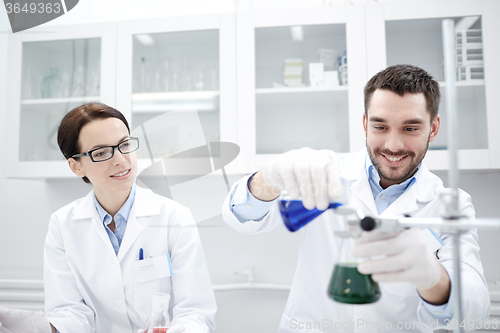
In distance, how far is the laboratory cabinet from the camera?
6.02ft

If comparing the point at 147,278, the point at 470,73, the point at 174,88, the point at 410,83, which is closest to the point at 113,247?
the point at 147,278

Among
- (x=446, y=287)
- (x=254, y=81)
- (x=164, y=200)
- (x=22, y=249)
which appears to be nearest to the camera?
(x=446, y=287)

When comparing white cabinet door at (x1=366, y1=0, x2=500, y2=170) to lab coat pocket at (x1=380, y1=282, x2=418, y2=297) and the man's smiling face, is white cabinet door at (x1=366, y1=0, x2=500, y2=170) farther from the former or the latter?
lab coat pocket at (x1=380, y1=282, x2=418, y2=297)

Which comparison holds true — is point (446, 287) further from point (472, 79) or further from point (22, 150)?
point (22, 150)

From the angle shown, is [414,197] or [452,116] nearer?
[452,116]

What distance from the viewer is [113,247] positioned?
1.52 m

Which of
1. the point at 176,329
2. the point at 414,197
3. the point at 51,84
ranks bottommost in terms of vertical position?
the point at 176,329

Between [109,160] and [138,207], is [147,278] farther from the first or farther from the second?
[109,160]

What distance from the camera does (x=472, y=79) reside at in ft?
5.99

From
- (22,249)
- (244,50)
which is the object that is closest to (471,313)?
(244,50)

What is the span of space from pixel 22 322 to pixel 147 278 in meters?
0.44

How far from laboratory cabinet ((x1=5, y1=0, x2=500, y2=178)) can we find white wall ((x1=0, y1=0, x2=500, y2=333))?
0.27m

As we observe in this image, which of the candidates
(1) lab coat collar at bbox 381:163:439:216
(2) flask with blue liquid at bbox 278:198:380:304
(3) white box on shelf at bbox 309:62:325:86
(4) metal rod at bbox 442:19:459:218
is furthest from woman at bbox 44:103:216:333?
(4) metal rod at bbox 442:19:459:218

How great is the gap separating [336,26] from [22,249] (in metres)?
2.41
